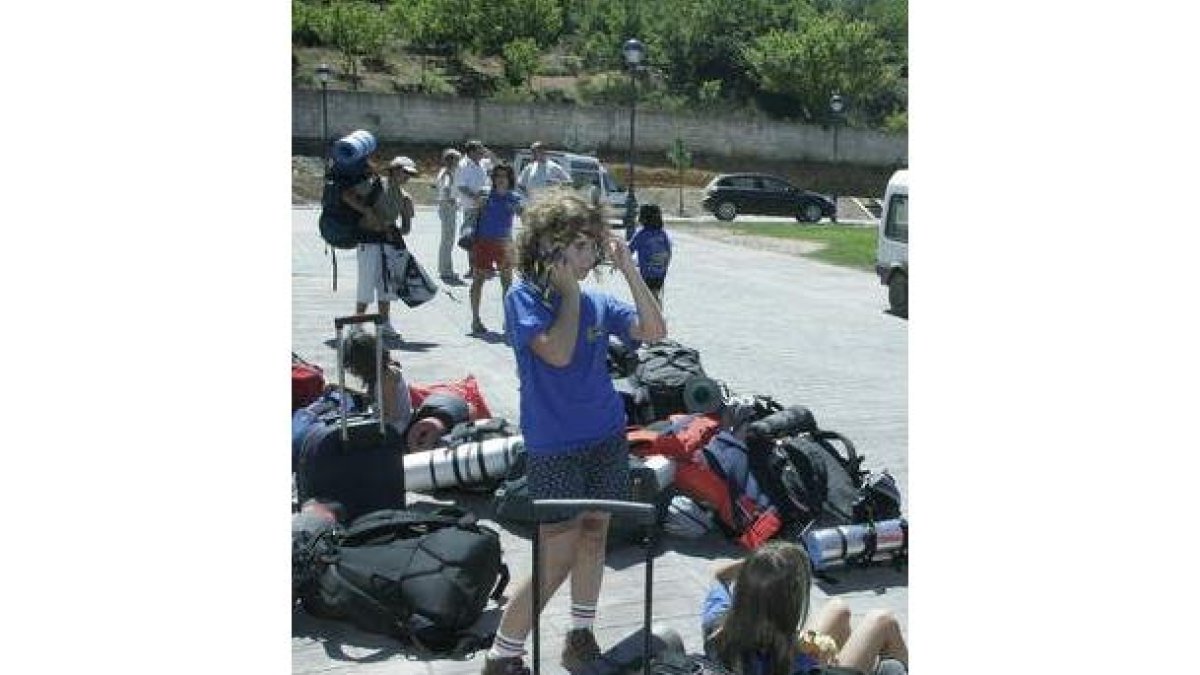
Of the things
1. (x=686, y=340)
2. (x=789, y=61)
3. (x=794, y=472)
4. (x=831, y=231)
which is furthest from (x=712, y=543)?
(x=789, y=61)

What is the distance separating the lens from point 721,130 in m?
50.1

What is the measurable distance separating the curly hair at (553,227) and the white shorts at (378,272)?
572 cm

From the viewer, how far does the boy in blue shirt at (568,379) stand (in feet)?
11.8

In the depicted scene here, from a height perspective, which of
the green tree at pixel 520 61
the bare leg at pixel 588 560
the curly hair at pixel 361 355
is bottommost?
the bare leg at pixel 588 560

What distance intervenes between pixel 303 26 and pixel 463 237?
3961 centimetres

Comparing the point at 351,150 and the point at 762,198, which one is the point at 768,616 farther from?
the point at 762,198

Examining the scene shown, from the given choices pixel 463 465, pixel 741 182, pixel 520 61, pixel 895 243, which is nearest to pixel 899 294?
pixel 895 243

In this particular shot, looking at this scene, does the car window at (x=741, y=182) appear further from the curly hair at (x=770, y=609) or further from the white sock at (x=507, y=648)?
the curly hair at (x=770, y=609)

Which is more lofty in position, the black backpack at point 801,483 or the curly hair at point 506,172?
the curly hair at point 506,172

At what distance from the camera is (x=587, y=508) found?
115 inches

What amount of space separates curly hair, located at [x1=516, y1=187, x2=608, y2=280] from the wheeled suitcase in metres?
1.44

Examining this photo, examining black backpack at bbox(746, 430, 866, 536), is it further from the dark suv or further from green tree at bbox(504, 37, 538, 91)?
green tree at bbox(504, 37, 538, 91)

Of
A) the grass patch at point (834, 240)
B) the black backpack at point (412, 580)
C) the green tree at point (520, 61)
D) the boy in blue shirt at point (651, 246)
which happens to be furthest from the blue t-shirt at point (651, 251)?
the green tree at point (520, 61)
